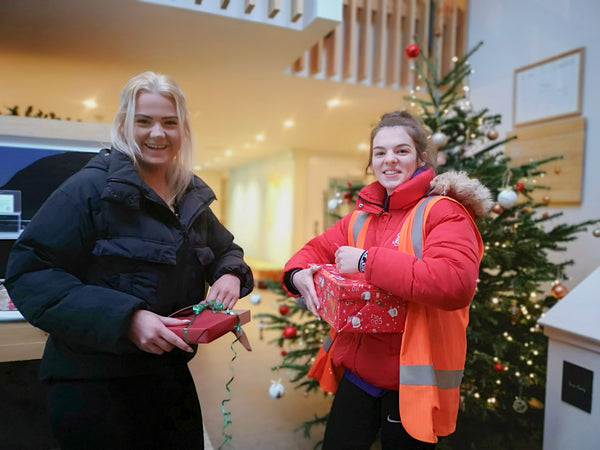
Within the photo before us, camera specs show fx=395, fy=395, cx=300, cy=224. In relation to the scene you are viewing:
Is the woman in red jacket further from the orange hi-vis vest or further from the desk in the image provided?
the desk

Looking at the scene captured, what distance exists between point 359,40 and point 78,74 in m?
2.68

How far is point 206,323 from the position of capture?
937 mm

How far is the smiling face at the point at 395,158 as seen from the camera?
1175 mm

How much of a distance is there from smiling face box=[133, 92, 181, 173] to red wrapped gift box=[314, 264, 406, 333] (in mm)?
564

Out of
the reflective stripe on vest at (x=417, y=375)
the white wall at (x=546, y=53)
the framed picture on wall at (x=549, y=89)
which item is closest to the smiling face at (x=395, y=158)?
the reflective stripe on vest at (x=417, y=375)

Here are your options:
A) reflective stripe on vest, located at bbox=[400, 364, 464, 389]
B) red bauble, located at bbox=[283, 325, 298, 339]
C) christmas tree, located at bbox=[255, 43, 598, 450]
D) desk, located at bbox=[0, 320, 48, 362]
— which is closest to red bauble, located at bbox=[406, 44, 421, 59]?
christmas tree, located at bbox=[255, 43, 598, 450]

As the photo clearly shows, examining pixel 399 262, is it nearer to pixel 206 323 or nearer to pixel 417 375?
pixel 417 375

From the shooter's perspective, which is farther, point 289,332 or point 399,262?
point 289,332

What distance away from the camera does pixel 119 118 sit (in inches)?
40.6

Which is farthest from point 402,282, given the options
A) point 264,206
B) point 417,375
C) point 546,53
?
point 264,206

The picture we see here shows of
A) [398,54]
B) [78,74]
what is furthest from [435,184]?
[78,74]

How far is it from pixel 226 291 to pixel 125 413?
38cm

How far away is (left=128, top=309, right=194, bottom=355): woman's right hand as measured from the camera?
2.84 feet

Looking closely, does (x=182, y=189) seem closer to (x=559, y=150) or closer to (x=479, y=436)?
(x=479, y=436)
